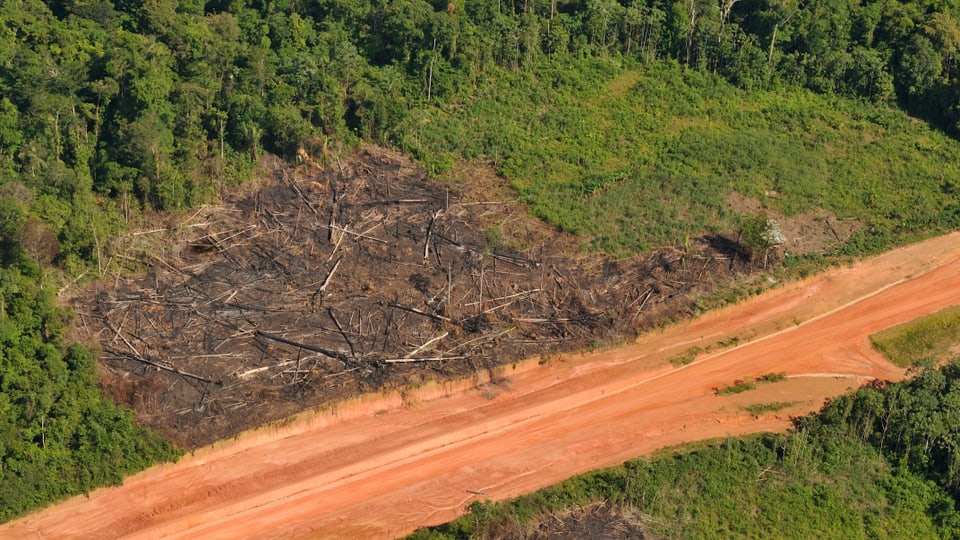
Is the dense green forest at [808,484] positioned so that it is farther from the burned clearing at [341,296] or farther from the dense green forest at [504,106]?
the dense green forest at [504,106]

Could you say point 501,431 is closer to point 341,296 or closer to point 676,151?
point 341,296

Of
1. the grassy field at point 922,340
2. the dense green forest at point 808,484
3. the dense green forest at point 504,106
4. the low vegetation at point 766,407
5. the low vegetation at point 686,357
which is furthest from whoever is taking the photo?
the dense green forest at point 504,106

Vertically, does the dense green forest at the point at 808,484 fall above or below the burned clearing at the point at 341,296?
below

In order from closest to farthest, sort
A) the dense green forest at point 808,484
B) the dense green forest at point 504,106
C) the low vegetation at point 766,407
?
1. the dense green forest at point 808,484
2. the low vegetation at point 766,407
3. the dense green forest at point 504,106

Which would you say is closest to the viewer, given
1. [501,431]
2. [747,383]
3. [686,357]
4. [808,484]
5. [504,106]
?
[808,484]

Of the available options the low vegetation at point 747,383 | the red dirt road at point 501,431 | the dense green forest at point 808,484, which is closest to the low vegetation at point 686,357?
the red dirt road at point 501,431

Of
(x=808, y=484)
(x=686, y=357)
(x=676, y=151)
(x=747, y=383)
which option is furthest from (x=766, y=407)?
(x=676, y=151)

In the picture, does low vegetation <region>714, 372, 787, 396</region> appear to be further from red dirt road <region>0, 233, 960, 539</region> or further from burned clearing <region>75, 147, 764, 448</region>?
burned clearing <region>75, 147, 764, 448</region>
